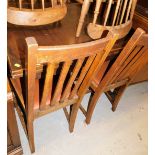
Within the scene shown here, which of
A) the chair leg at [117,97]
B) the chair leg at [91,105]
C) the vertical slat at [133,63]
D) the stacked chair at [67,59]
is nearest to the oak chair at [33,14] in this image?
the stacked chair at [67,59]

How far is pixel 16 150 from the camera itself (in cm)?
126

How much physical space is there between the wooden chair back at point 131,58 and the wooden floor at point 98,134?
0.45 metres

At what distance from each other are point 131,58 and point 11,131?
813 millimetres

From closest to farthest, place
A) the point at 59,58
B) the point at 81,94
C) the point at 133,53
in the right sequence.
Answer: the point at 59,58
the point at 133,53
the point at 81,94

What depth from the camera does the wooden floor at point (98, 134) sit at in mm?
1457

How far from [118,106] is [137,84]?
0.41 m

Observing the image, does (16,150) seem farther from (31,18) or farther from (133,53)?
(133,53)

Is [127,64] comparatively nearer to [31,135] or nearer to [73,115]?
[73,115]

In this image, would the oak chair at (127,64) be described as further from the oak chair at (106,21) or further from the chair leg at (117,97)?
the oak chair at (106,21)

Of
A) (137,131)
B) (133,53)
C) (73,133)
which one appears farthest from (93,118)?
(133,53)

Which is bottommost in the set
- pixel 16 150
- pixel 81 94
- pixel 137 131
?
pixel 137 131

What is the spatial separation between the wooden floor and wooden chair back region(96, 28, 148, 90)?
0.45 m

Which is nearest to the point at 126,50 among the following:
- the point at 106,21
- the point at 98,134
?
the point at 106,21

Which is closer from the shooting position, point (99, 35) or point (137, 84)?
point (99, 35)
